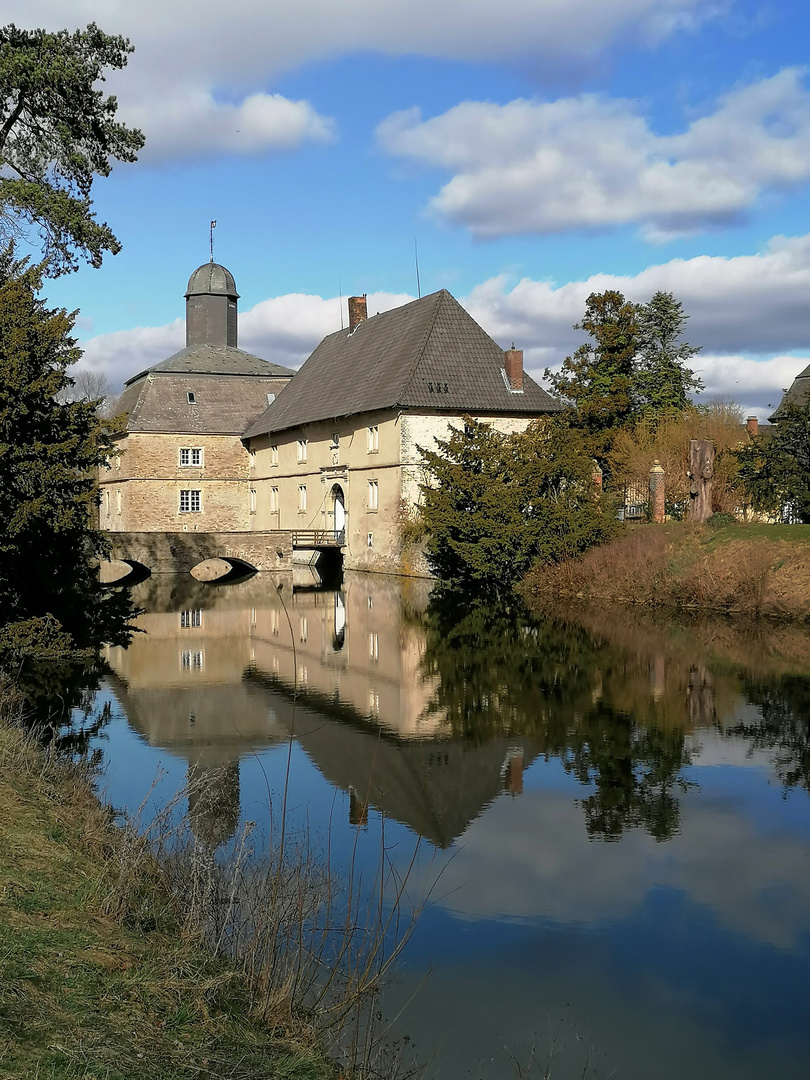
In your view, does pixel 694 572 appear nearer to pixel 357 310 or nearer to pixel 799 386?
pixel 357 310

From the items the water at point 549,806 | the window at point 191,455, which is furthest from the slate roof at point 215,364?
the water at point 549,806

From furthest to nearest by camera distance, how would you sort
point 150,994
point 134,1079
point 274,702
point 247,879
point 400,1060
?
point 274,702 < point 247,879 < point 400,1060 < point 150,994 < point 134,1079

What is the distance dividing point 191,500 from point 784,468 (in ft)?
103

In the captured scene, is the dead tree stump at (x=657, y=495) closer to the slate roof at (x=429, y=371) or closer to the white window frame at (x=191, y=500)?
the slate roof at (x=429, y=371)

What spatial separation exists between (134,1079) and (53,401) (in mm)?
11829

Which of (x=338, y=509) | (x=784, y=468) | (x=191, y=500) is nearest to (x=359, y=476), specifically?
(x=338, y=509)

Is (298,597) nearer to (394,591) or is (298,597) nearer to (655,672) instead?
(394,591)

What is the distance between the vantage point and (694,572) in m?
24.2

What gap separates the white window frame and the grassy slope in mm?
44012

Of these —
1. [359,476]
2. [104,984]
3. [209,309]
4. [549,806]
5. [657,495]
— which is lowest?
[549,806]

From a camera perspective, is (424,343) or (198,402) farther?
(198,402)

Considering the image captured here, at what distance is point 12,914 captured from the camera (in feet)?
17.0

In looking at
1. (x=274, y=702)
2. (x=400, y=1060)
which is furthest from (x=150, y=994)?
(x=274, y=702)

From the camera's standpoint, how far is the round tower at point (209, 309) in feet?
178
